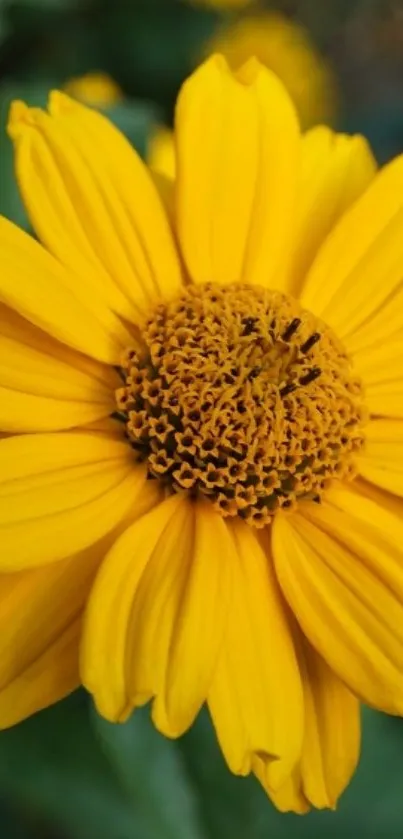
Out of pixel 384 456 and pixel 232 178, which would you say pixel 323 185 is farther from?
pixel 384 456

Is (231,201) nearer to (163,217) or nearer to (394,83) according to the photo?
(163,217)

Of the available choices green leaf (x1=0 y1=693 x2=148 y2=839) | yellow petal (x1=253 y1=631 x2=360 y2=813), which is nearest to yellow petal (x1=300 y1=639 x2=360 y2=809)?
yellow petal (x1=253 y1=631 x2=360 y2=813)

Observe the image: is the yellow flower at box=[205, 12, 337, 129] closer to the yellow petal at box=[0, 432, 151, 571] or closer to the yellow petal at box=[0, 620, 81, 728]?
the yellow petal at box=[0, 432, 151, 571]

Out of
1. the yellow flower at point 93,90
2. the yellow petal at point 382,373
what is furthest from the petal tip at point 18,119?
the yellow flower at point 93,90

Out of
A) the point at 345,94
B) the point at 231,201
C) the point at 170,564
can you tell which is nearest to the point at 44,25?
the point at 345,94

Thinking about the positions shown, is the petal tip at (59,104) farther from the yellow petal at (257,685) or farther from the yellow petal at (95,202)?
the yellow petal at (257,685)

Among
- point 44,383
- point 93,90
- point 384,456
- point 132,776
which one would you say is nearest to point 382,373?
point 384,456
